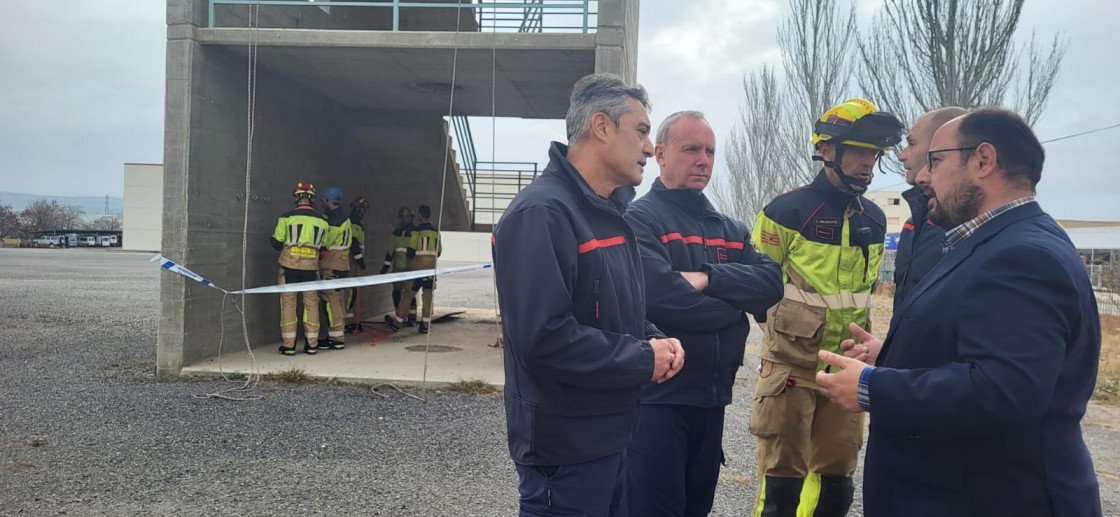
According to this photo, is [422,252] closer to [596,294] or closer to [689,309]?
[689,309]

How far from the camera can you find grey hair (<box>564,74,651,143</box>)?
225 centimetres

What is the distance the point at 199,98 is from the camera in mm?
7395

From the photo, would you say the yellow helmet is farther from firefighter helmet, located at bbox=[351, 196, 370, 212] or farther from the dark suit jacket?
firefighter helmet, located at bbox=[351, 196, 370, 212]

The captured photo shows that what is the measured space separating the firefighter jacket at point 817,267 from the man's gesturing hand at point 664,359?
3.83ft

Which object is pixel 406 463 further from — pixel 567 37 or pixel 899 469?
pixel 567 37

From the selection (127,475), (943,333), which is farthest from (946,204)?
(127,475)

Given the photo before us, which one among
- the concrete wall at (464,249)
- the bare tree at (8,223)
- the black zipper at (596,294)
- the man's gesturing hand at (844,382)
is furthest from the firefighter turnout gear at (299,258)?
the bare tree at (8,223)

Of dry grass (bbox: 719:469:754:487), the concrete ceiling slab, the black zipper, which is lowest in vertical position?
dry grass (bbox: 719:469:754:487)

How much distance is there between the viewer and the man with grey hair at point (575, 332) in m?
1.93

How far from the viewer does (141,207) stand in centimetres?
5144

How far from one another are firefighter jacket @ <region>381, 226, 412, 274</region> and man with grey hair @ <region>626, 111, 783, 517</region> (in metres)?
8.53

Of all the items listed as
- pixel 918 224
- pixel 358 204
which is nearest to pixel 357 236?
pixel 358 204

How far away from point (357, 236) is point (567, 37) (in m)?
Answer: 5.01

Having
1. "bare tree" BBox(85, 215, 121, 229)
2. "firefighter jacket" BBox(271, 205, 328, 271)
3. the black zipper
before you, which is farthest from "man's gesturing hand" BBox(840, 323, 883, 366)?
"bare tree" BBox(85, 215, 121, 229)
